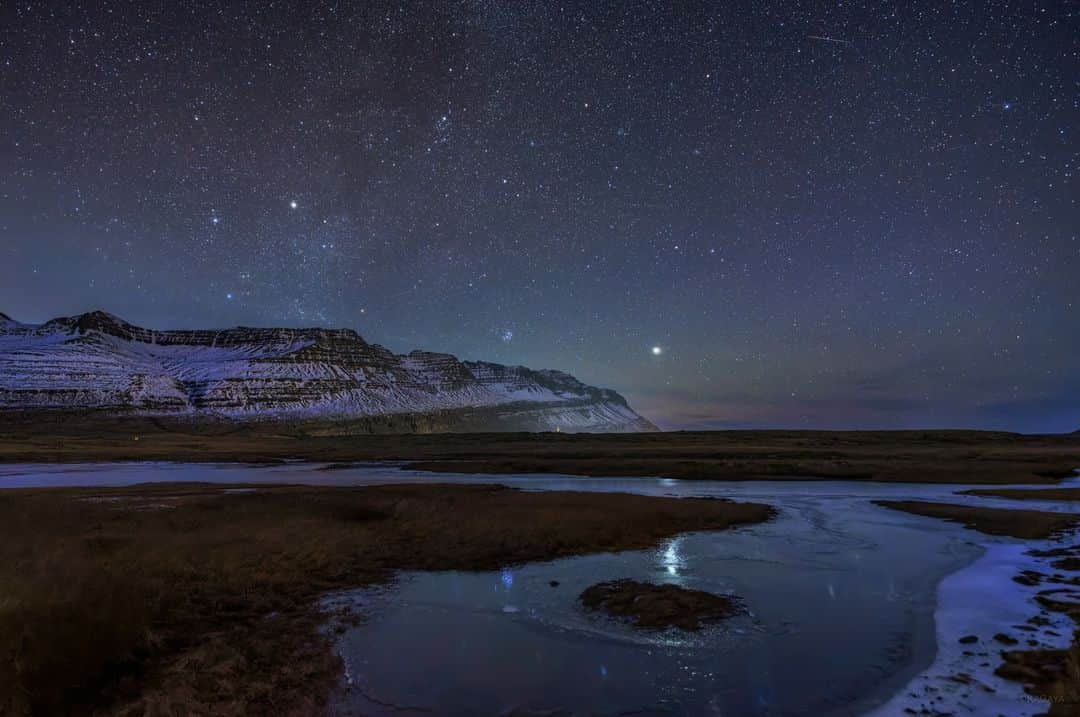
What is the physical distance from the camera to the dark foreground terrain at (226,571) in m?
8.20

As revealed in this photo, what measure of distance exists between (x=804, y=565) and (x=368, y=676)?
13.1 m

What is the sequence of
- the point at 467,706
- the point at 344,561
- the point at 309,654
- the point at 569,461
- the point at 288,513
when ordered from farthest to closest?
the point at 569,461 < the point at 288,513 < the point at 344,561 < the point at 309,654 < the point at 467,706

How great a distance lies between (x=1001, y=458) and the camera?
61.1m

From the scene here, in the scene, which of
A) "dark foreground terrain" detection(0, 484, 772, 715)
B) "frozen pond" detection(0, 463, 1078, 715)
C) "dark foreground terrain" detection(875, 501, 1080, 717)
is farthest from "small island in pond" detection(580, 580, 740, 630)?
"dark foreground terrain" detection(875, 501, 1080, 717)

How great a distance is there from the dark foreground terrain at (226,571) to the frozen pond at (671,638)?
1.26 m

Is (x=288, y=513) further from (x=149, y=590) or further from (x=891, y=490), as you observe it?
(x=891, y=490)

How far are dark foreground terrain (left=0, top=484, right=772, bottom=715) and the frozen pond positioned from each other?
4.13 ft

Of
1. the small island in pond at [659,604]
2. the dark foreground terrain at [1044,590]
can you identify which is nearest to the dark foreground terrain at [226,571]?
the small island in pond at [659,604]

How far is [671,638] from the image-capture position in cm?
1094

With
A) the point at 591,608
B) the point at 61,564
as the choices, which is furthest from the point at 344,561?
the point at 591,608

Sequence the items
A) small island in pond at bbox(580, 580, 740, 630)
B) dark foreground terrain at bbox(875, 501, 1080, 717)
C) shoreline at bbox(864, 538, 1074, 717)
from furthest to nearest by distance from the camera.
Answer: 1. small island in pond at bbox(580, 580, 740, 630)
2. dark foreground terrain at bbox(875, 501, 1080, 717)
3. shoreline at bbox(864, 538, 1074, 717)

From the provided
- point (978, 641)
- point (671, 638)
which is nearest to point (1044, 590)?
point (978, 641)

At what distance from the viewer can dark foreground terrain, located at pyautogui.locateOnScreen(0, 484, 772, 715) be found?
26.9 ft

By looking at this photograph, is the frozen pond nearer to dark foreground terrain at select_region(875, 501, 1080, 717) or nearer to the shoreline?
the shoreline
